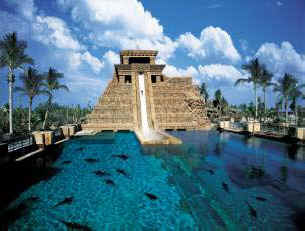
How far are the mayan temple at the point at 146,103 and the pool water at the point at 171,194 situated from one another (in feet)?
57.6

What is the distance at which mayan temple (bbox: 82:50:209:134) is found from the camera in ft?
104

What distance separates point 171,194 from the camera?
28.3 ft

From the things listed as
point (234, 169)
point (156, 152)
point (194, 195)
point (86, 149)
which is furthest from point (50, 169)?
point (234, 169)

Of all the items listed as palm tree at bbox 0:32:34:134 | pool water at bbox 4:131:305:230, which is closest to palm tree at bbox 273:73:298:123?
pool water at bbox 4:131:305:230

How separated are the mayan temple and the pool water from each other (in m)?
17.6

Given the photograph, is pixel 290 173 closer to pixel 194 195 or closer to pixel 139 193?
pixel 194 195

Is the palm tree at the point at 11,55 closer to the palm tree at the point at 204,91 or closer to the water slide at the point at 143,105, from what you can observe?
the water slide at the point at 143,105

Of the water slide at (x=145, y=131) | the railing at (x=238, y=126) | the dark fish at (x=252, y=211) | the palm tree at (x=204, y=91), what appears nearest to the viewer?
the dark fish at (x=252, y=211)

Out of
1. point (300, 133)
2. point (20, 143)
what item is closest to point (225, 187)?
point (20, 143)

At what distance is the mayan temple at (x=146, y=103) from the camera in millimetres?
31672

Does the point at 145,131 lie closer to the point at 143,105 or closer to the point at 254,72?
the point at 143,105

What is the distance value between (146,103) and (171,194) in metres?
26.8

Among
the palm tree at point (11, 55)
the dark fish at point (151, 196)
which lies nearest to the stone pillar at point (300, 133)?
the dark fish at point (151, 196)

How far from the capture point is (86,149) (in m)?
17.9
